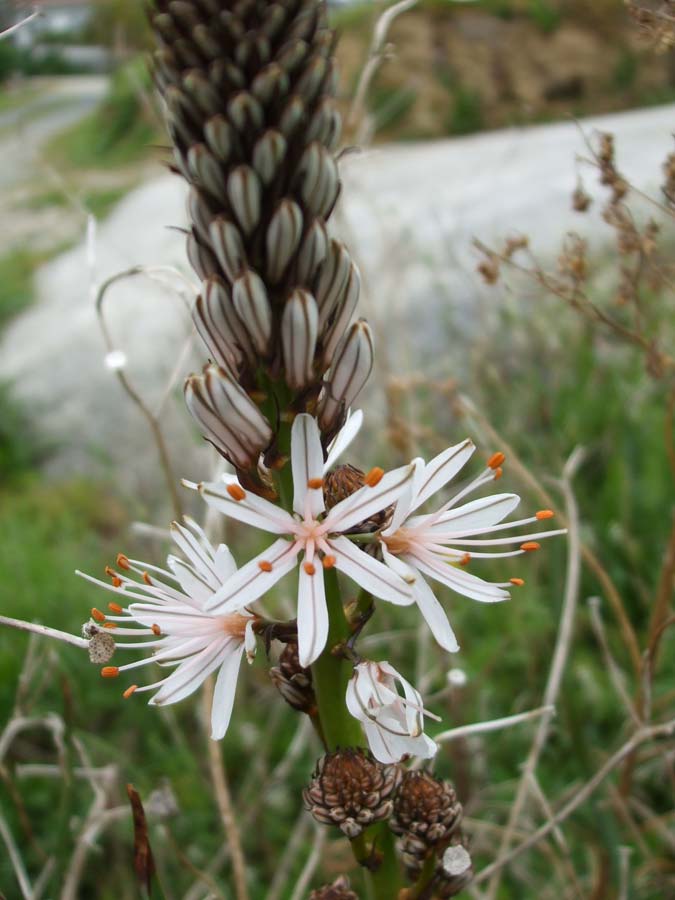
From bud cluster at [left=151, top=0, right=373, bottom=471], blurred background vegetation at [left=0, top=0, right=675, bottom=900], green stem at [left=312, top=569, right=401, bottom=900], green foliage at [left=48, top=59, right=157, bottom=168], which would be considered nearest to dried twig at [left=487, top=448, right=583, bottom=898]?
blurred background vegetation at [left=0, top=0, right=675, bottom=900]

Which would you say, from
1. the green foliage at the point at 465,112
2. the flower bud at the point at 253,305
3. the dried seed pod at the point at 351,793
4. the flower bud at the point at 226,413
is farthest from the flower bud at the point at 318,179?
the green foliage at the point at 465,112

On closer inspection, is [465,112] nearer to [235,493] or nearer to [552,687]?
[552,687]

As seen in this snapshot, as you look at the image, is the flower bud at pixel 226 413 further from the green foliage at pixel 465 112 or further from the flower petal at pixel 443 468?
the green foliage at pixel 465 112

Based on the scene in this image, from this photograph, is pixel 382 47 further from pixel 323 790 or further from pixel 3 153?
pixel 3 153

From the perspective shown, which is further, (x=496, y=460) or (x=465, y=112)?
(x=465, y=112)

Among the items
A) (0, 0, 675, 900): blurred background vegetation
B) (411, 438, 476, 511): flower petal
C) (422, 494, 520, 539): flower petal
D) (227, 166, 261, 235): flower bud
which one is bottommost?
(0, 0, 675, 900): blurred background vegetation

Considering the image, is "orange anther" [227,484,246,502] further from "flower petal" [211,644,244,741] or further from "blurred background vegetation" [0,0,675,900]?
"blurred background vegetation" [0,0,675,900]

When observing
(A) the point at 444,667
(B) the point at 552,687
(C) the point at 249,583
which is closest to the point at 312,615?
(C) the point at 249,583
